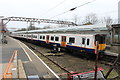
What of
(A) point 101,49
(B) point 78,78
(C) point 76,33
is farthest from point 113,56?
(B) point 78,78

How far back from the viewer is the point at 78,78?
5926 mm

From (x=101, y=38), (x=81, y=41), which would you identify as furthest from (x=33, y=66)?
(x=101, y=38)

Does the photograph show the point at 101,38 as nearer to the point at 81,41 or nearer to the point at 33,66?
the point at 81,41

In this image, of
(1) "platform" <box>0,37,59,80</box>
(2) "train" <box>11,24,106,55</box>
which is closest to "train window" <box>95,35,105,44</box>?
(2) "train" <box>11,24,106,55</box>

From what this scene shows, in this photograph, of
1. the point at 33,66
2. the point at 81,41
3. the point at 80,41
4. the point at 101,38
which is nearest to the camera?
the point at 33,66

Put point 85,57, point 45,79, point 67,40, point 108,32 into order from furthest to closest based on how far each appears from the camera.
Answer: point 67,40, point 85,57, point 108,32, point 45,79

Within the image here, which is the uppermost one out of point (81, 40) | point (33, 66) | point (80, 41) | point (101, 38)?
point (101, 38)

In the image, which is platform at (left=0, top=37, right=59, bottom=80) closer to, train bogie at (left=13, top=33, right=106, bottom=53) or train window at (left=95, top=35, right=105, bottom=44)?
train bogie at (left=13, top=33, right=106, bottom=53)

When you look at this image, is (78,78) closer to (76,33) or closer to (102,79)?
(102,79)

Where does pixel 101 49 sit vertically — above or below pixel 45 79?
above

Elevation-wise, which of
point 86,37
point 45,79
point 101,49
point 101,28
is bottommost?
point 45,79

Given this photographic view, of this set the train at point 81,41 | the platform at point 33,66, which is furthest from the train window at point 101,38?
the platform at point 33,66

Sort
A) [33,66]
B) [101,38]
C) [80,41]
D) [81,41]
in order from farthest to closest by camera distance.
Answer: [80,41] → [81,41] → [101,38] → [33,66]

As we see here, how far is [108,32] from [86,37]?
2.06 m
